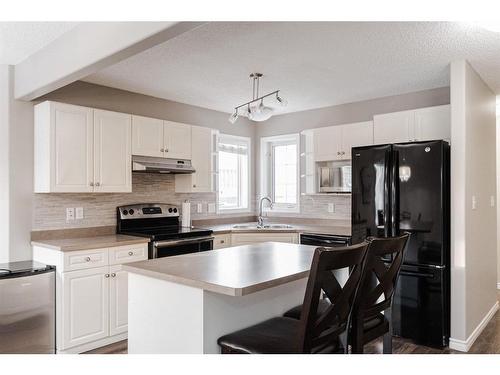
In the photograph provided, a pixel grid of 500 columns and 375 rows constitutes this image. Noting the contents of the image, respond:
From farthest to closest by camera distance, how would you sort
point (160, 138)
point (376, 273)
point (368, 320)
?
point (160, 138) < point (368, 320) < point (376, 273)

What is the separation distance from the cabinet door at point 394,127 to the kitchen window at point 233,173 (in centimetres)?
203

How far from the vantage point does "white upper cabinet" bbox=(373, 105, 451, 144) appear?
3.71 metres

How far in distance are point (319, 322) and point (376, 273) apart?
0.44m

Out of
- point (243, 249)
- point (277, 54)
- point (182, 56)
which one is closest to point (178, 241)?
point (243, 249)

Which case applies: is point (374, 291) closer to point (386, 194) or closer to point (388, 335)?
point (388, 335)

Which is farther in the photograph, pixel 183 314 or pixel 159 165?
pixel 159 165

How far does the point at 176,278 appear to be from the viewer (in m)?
1.88

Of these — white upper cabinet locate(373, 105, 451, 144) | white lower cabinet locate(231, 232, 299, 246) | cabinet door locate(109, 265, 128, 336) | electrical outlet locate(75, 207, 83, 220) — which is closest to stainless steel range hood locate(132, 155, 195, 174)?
electrical outlet locate(75, 207, 83, 220)

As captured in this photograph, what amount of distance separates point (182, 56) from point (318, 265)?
2.22 metres

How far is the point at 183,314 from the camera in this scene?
6.34 feet

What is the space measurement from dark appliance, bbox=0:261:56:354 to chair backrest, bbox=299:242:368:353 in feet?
7.51

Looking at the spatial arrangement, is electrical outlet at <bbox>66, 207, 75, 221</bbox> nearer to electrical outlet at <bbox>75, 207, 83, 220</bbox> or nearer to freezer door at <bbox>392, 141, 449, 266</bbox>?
electrical outlet at <bbox>75, 207, 83, 220</bbox>

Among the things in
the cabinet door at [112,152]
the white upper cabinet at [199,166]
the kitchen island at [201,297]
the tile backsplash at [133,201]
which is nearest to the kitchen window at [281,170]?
the tile backsplash at [133,201]

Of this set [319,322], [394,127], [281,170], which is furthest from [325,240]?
[319,322]
